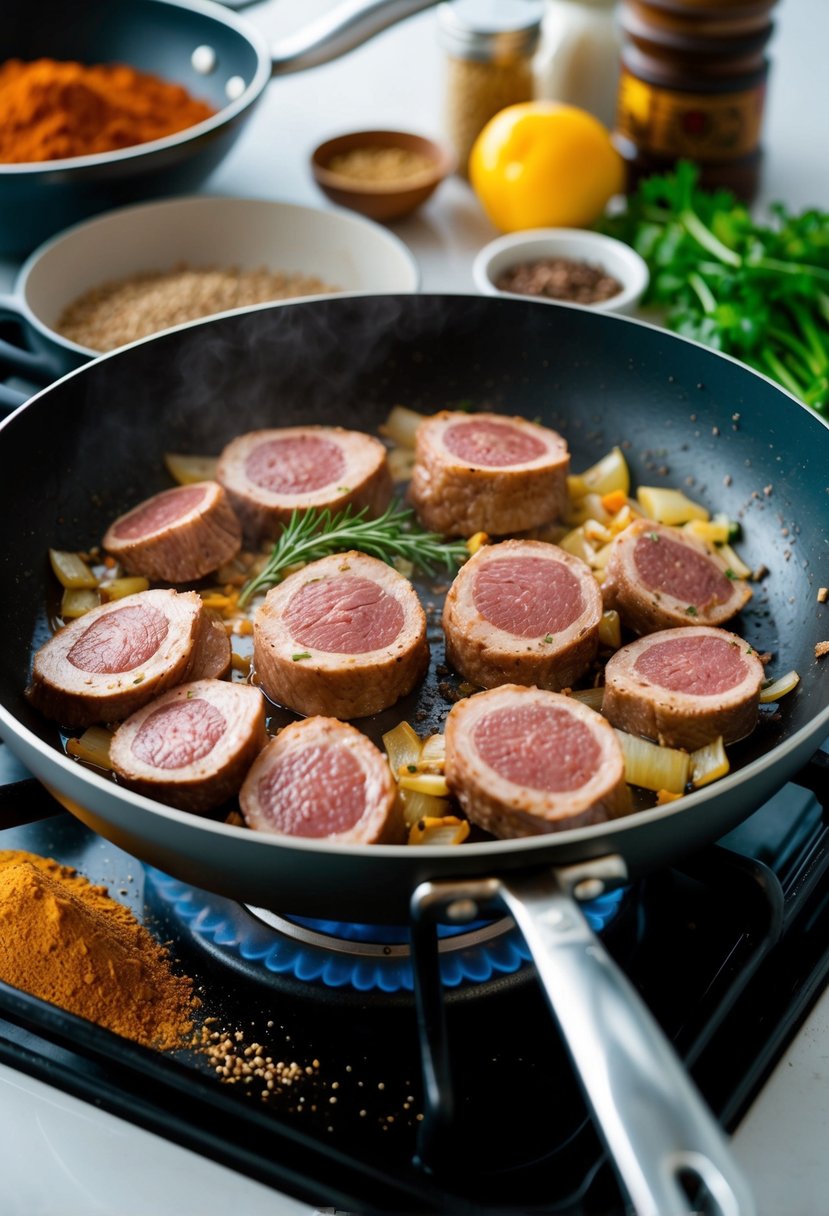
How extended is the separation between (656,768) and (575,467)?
0.74 meters

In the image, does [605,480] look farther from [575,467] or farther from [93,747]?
[93,747]

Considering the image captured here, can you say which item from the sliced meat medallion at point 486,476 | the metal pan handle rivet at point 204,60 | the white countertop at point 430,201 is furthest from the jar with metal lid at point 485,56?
the sliced meat medallion at point 486,476

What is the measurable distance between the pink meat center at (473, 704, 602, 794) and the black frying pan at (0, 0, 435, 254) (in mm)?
1586

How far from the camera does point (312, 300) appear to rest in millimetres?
2047

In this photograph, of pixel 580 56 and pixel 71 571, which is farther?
pixel 580 56

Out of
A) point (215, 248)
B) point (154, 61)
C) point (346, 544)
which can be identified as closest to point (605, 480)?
point (346, 544)

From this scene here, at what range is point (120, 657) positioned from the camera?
1591mm

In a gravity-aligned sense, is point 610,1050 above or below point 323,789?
above

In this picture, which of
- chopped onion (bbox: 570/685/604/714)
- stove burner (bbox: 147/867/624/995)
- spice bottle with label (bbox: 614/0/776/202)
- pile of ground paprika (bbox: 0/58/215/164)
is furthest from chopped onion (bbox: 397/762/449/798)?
spice bottle with label (bbox: 614/0/776/202)

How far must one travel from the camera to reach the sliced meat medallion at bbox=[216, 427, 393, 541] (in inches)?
74.7

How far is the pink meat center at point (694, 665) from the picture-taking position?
157 centimetres

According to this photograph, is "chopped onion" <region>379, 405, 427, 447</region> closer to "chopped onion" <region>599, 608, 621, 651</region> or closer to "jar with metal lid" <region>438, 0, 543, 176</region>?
"chopped onion" <region>599, 608, 621, 651</region>

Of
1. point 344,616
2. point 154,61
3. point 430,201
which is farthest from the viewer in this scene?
point 430,201

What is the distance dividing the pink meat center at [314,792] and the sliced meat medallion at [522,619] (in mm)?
325
